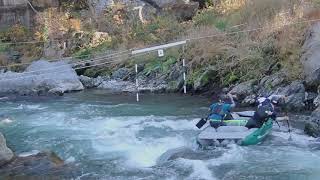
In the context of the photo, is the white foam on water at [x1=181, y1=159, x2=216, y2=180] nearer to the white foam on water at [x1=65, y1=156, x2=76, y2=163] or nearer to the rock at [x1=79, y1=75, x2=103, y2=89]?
the white foam on water at [x1=65, y1=156, x2=76, y2=163]

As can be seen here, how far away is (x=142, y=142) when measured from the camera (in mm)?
9977

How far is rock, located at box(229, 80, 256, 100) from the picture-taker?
13109mm

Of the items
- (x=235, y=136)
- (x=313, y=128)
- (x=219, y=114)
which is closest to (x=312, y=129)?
(x=313, y=128)

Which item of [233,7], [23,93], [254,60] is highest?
[233,7]

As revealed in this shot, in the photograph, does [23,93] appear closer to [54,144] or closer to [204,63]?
[204,63]

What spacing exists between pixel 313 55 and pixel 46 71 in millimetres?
9478

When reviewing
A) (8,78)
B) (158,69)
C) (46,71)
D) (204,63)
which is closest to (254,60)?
(204,63)

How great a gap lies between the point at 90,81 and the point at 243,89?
660 centimetres

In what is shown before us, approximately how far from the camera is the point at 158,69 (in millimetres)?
16781

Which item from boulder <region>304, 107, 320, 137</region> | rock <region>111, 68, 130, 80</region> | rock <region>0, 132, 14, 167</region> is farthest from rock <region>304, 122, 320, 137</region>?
rock <region>111, 68, 130, 80</region>

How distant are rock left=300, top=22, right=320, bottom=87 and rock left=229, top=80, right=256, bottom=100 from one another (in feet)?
4.68

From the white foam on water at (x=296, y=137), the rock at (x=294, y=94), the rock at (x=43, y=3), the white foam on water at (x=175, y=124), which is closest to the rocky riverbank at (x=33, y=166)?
the white foam on water at (x=175, y=124)

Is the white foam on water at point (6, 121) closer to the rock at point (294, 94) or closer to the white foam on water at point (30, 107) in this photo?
the white foam on water at point (30, 107)

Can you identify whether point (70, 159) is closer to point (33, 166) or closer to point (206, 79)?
point (33, 166)
